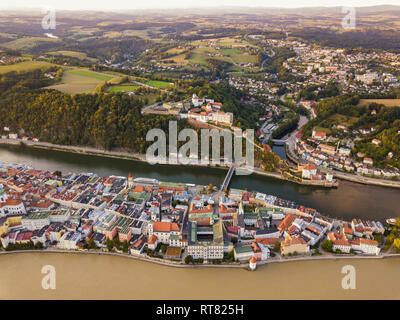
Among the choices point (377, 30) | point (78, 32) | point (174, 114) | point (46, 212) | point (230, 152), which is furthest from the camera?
point (78, 32)

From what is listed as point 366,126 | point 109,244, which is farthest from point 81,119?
point 366,126

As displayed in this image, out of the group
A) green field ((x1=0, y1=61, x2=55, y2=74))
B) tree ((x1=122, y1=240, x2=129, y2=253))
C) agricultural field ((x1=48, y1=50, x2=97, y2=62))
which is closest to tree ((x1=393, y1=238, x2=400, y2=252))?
tree ((x1=122, y1=240, x2=129, y2=253))

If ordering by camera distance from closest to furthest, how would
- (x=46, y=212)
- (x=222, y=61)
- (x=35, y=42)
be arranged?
(x=46, y=212), (x=222, y=61), (x=35, y=42)

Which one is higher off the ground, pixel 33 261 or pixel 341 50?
pixel 341 50

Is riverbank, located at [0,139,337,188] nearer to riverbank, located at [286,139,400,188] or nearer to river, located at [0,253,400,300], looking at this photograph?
riverbank, located at [286,139,400,188]

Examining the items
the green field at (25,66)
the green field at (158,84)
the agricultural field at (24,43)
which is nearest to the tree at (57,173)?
the green field at (158,84)

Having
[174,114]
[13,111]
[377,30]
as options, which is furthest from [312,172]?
[377,30]

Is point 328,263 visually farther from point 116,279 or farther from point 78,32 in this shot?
point 78,32

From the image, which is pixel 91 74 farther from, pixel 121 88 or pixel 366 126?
pixel 366 126
